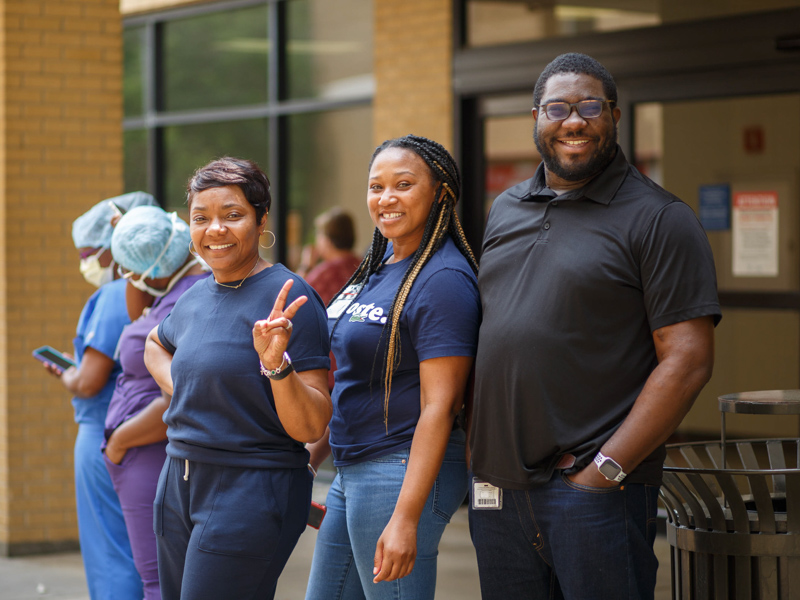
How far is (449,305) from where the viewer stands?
292cm

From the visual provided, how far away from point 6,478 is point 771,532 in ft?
17.1

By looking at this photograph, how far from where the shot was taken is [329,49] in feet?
29.8

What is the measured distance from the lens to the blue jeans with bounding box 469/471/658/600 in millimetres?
2615

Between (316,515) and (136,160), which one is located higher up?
(136,160)

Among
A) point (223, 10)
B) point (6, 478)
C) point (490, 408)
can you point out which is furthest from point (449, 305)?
point (223, 10)

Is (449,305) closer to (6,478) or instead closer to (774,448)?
(774,448)

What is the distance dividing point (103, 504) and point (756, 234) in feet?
14.2

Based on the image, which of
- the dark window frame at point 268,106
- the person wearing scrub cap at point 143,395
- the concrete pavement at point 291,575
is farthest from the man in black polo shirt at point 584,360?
the dark window frame at point 268,106

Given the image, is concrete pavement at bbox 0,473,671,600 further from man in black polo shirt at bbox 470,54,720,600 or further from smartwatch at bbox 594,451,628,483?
smartwatch at bbox 594,451,628,483

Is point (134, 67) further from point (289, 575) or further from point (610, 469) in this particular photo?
point (610, 469)

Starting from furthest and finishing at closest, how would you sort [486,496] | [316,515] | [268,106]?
1. [268,106]
2. [316,515]
3. [486,496]

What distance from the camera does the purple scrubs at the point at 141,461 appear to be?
409 centimetres

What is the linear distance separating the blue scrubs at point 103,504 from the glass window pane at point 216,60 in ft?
17.5

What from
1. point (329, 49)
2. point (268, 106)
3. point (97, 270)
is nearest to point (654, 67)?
point (97, 270)
